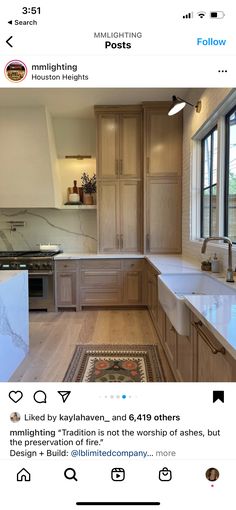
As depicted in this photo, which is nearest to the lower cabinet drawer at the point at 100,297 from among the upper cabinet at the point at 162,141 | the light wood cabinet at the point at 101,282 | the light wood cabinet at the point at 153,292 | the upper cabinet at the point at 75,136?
the light wood cabinet at the point at 101,282

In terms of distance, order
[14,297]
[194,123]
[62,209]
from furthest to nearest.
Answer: [62,209], [194,123], [14,297]

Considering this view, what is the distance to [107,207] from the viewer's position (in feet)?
12.7

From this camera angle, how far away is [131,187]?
385cm

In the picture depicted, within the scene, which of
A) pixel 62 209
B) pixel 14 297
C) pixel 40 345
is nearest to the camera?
pixel 14 297

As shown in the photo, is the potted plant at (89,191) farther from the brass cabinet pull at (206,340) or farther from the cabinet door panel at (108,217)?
the brass cabinet pull at (206,340)

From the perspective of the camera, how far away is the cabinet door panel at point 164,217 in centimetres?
381
